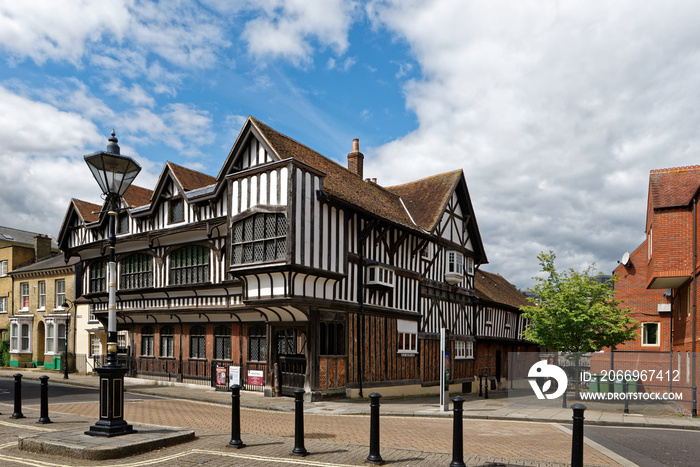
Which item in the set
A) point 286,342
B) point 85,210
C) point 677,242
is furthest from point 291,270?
point 85,210

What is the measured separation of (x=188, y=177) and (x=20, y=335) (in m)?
19.0

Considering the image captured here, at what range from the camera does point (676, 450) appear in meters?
10.3

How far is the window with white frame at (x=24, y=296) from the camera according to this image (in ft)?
115

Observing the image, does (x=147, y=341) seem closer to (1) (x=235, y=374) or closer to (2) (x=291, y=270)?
(1) (x=235, y=374)

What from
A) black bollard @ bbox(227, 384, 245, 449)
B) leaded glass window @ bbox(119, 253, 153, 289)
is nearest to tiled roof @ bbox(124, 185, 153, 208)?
leaded glass window @ bbox(119, 253, 153, 289)

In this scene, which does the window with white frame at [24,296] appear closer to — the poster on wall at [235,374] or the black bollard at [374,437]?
the poster on wall at [235,374]

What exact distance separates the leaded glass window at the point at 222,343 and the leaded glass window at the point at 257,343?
1297 mm

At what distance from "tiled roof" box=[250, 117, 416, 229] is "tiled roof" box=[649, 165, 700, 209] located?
9.19 m

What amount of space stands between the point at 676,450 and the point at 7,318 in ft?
126

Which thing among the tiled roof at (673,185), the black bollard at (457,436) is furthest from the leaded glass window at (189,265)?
the tiled roof at (673,185)

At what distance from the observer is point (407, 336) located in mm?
24234

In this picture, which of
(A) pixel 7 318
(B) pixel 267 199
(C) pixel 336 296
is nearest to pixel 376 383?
(C) pixel 336 296

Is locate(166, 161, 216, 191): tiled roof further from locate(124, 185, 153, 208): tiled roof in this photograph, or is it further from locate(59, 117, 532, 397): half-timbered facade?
locate(124, 185, 153, 208): tiled roof

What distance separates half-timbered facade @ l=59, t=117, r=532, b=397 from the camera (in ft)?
60.1
